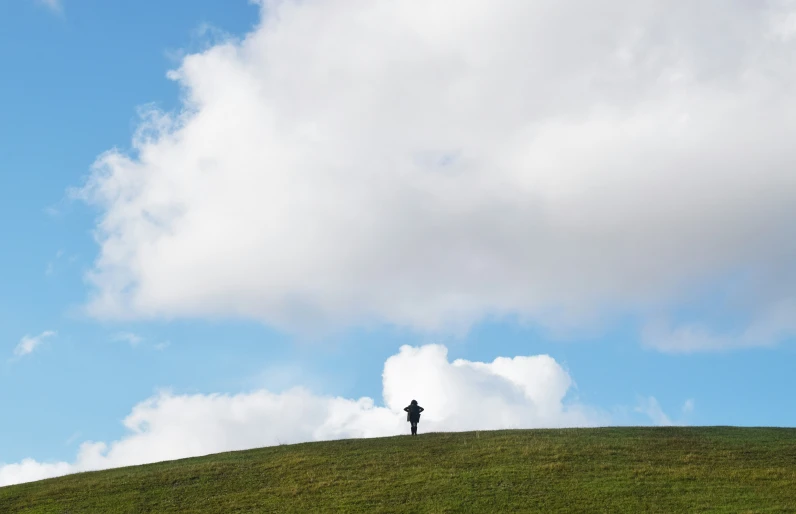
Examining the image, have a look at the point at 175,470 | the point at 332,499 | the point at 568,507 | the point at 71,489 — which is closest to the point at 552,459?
the point at 568,507

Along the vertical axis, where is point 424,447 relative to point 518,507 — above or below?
above

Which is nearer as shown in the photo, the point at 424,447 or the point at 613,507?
the point at 613,507

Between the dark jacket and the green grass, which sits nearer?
the green grass

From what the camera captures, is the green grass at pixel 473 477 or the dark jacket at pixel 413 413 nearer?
the green grass at pixel 473 477

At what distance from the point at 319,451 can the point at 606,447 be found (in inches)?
601

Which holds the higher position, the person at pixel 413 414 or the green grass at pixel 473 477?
the person at pixel 413 414

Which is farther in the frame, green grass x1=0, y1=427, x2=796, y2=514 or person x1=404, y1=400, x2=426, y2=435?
person x1=404, y1=400, x2=426, y2=435

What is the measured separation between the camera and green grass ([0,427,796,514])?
34.9 metres

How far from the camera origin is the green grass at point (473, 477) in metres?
34.9

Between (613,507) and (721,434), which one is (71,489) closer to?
(613,507)

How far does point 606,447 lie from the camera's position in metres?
43.0

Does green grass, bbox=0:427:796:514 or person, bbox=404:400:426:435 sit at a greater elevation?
person, bbox=404:400:426:435

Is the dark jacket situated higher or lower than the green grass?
higher

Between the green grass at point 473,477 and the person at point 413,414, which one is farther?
the person at point 413,414
